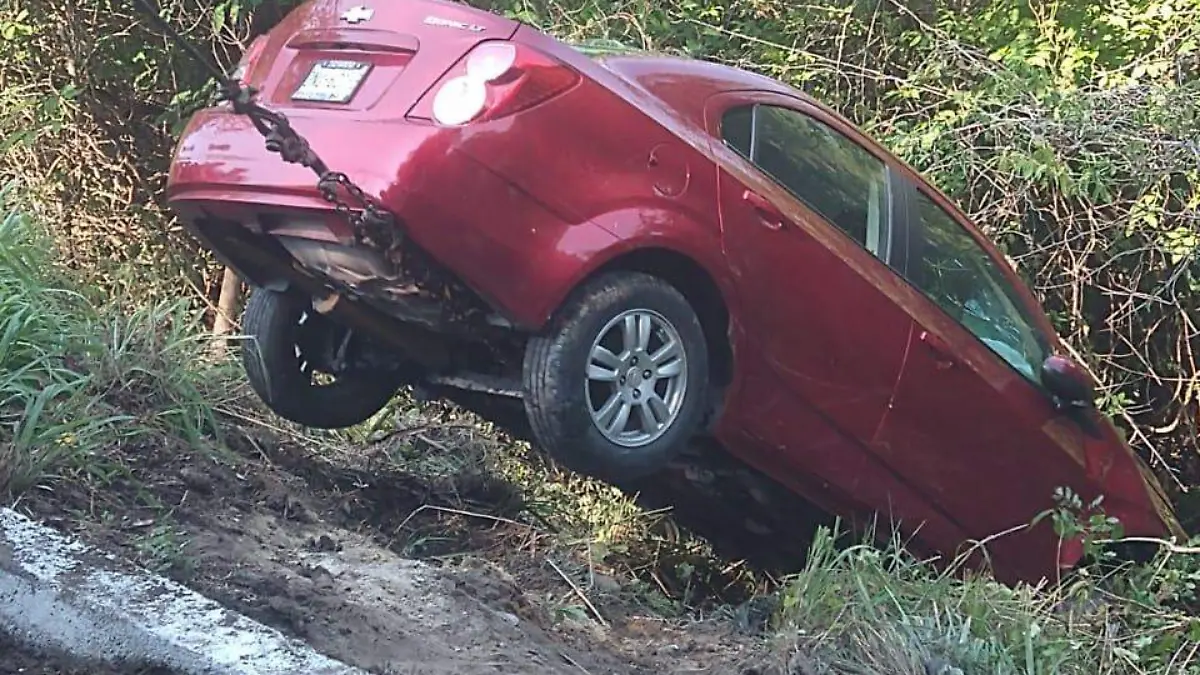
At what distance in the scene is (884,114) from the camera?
7887 mm

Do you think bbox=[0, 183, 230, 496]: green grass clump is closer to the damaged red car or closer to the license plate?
the damaged red car

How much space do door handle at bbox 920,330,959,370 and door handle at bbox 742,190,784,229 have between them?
0.84m

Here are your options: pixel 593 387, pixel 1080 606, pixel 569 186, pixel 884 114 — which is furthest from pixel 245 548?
pixel 884 114

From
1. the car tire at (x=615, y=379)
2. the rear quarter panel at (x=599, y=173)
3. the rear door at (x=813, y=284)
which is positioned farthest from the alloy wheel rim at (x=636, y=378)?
the rear door at (x=813, y=284)

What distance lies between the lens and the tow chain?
376cm

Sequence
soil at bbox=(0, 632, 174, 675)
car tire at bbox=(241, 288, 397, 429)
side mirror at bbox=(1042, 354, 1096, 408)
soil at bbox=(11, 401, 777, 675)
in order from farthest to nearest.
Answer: side mirror at bbox=(1042, 354, 1096, 408) → car tire at bbox=(241, 288, 397, 429) → soil at bbox=(11, 401, 777, 675) → soil at bbox=(0, 632, 174, 675)

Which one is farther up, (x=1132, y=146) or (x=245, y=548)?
(x=1132, y=146)

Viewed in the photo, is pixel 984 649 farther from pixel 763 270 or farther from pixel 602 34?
pixel 602 34

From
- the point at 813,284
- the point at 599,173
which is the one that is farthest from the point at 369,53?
the point at 813,284

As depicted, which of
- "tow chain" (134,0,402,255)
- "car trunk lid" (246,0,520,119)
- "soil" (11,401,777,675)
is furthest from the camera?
"car trunk lid" (246,0,520,119)

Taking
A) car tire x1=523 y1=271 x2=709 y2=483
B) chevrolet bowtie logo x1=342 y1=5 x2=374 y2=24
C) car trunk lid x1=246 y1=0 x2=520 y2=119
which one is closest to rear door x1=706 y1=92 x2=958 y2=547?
car tire x1=523 y1=271 x2=709 y2=483

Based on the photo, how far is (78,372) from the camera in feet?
14.8

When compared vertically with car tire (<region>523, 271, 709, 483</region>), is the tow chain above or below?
above

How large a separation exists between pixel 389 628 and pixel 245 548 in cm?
61
